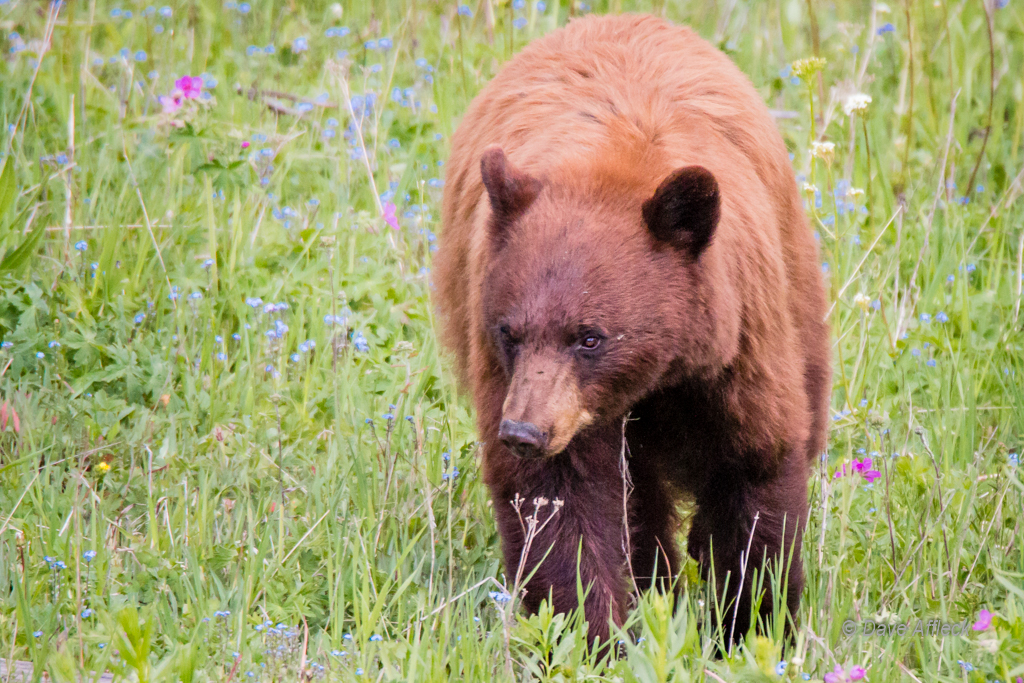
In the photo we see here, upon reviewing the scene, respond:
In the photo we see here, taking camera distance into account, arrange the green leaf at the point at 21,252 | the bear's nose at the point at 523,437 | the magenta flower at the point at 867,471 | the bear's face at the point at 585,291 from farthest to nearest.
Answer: the green leaf at the point at 21,252 < the magenta flower at the point at 867,471 < the bear's face at the point at 585,291 < the bear's nose at the point at 523,437

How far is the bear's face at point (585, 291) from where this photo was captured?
2.80m

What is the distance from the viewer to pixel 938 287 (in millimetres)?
5094

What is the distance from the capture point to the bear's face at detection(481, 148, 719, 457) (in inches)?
110

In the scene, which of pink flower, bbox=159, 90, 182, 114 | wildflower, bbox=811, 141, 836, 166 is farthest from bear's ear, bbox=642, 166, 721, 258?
pink flower, bbox=159, 90, 182, 114

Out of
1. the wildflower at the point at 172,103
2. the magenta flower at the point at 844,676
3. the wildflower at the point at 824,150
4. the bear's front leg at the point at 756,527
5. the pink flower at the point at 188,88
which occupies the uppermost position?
the wildflower at the point at 824,150

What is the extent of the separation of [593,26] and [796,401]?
4.77 ft

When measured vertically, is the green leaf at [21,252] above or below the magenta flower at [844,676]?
above

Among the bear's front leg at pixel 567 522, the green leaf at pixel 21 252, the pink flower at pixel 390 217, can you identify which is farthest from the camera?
the pink flower at pixel 390 217

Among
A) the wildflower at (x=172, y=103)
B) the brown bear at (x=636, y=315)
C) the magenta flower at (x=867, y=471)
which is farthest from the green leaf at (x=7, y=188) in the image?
the magenta flower at (x=867, y=471)

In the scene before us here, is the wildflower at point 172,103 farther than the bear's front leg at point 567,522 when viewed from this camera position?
Yes

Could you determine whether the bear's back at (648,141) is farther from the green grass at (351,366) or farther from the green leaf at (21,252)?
the green leaf at (21,252)

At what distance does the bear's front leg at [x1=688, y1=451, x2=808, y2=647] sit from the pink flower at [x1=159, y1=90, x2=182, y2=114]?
338 cm

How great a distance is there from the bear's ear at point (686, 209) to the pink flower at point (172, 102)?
11.0 ft

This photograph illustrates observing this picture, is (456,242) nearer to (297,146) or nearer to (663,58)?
(663,58)
